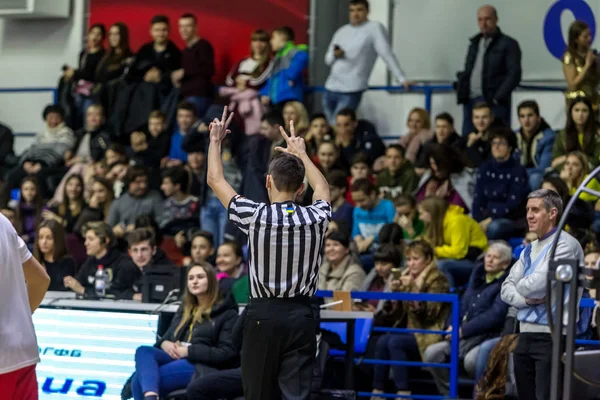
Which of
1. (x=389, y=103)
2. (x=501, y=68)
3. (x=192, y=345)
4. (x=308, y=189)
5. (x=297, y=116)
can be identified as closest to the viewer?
(x=192, y=345)

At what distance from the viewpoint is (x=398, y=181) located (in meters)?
11.9

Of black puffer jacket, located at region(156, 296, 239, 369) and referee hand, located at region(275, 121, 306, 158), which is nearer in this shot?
referee hand, located at region(275, 121, 306, 158)

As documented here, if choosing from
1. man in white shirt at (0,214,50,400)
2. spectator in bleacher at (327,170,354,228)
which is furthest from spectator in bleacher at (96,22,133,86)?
man in white shirt at (0,214,50,400)

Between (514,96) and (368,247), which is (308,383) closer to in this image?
(368,247)

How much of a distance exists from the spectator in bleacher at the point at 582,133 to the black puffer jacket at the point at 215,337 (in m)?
3.98

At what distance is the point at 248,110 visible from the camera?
13.7m

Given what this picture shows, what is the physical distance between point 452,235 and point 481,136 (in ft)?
5.13

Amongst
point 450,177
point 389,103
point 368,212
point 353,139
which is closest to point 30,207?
point 353,139

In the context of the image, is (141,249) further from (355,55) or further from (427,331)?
(355,55)

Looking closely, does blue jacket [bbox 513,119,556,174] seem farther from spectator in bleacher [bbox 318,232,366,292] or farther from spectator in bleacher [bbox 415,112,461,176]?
spectator in bleacher [bbox 318,232,366,292]

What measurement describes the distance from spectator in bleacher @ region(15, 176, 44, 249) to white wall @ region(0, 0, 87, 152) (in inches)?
131

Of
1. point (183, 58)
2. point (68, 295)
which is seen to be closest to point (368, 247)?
point (68, 295)

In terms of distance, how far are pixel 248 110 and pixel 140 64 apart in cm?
176

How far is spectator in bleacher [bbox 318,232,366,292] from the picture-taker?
10023 millimetres
